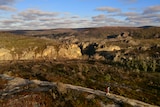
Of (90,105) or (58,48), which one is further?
(58,48)

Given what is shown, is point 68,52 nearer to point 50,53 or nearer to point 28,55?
point 50,53

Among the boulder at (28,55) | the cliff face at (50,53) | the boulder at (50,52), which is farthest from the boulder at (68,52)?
the boulder at (28,55)

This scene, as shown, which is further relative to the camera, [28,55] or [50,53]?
[50,53]

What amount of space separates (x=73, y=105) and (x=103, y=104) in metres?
2.30

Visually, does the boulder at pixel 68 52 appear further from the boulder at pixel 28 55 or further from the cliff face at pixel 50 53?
the boulder at pixel 28 55

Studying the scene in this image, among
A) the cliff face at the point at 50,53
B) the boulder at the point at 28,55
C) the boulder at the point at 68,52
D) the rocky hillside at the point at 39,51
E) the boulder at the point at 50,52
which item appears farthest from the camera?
the boulder at the point at 68,52

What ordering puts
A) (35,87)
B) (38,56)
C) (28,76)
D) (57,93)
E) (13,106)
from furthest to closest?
1. (38,56)
2. (28,76)
3. (35,87)
4. (57,93)
5. (13,106)

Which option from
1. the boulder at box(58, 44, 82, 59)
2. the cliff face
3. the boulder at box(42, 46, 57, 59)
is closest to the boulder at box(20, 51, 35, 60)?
the cliff face

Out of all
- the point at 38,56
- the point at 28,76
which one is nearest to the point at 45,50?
the point at 38,56

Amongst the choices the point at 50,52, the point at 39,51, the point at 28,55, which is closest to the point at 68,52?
the point at 50,52

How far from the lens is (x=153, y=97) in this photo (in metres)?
26.5

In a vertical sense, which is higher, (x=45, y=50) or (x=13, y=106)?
(x=13, y=106)

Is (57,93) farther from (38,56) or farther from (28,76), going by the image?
(38,56)

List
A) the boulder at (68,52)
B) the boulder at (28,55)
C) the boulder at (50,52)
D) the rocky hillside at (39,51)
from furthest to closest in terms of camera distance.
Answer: the boulder at (68,52) < the boulder at (50,52) < the rocky hillside at (39,51) < the boulder at (28,55)
